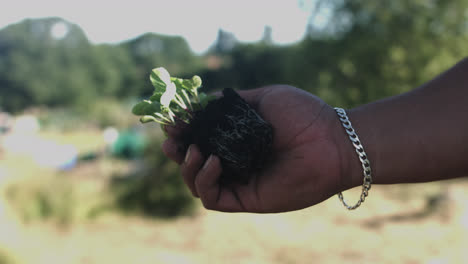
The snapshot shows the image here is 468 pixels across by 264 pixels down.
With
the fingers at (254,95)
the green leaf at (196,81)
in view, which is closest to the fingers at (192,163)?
the green leaf at (196,81)

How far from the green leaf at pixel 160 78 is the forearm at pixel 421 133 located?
0.81 metres

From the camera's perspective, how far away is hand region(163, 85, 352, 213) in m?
1.41

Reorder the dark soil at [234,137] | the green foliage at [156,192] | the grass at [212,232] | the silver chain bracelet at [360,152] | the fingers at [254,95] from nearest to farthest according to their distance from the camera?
the silver chain bracelet at [360,152]
the dark soil at [234,137]
the fingers at [254,95]
the grass at [212,232]
the green foliage at [156,192]

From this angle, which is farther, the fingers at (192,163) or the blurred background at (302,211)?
the blurred background at (302,211)

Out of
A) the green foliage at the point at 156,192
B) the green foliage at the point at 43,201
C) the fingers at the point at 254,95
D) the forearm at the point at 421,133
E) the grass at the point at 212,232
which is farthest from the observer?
the green foliage at the point at 156,192

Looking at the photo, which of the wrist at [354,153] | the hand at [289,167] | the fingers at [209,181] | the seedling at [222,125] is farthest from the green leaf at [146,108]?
the wrist at [354,153]

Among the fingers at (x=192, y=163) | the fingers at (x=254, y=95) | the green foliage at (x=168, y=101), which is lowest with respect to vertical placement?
the fingers at (x=192, y=163)

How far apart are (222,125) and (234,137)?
0.25 ft

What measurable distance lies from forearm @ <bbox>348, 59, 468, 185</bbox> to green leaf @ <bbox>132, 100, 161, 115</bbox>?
32.7 inches

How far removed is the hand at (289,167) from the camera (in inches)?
55.4

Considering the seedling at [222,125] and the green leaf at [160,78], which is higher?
the green leaf at [160,78]

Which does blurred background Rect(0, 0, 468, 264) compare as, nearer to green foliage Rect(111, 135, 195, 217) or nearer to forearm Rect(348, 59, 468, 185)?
green foliage Rect(111, 135, 195, 217)

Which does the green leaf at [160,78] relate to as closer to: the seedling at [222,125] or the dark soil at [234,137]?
the seedling at [222,125]

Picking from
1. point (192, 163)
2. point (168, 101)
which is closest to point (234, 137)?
point (192, 163)
